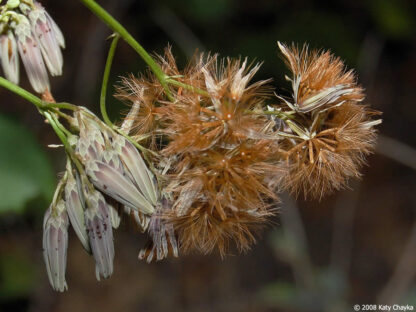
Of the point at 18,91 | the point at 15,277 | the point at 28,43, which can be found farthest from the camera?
the point at 15,277

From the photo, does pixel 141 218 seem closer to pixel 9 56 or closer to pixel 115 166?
pixel 115 166

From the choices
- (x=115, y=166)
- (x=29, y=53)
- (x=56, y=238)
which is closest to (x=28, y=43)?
(x=29, y=53)

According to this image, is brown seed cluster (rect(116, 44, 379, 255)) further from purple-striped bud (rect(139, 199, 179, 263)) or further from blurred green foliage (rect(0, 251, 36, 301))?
blurred green foliage (rect(0, 251, 36, 301))

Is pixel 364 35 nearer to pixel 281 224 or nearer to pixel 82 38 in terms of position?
pixel 281 224

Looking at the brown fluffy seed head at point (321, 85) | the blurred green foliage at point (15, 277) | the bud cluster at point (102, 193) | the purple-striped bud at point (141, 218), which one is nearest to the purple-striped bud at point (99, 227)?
the bud cluster at point (102, 193)

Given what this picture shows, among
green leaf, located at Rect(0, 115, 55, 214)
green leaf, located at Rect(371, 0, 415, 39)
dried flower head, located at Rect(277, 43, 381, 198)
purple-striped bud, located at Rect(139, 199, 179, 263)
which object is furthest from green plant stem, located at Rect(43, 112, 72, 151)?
green leaf, located at Rect(371, 0, 415, 39)

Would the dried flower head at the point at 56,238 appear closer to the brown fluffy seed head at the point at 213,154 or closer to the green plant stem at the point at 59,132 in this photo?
the green plant stem at the point at 59,132
